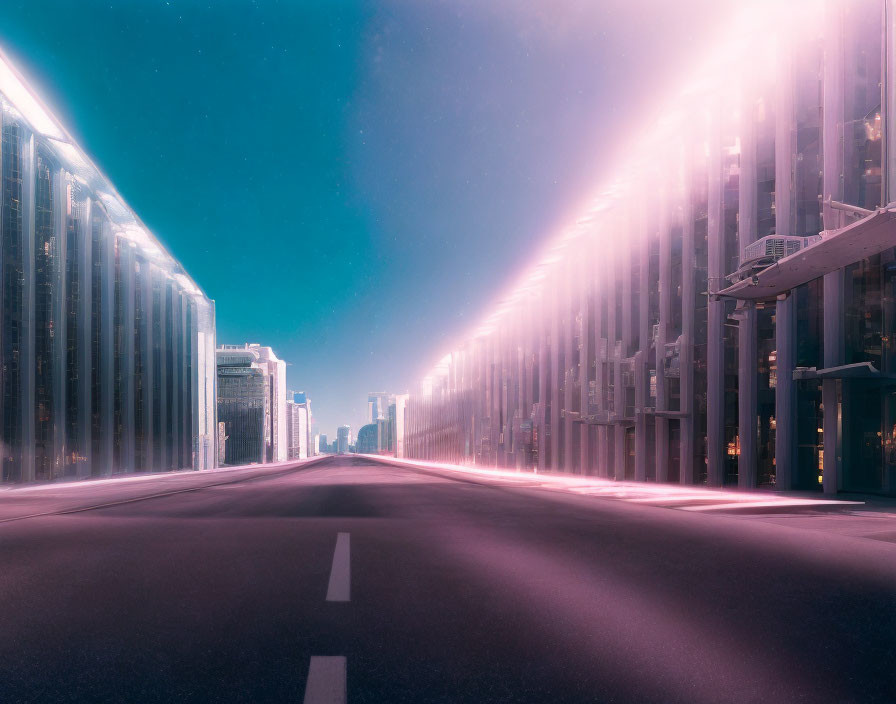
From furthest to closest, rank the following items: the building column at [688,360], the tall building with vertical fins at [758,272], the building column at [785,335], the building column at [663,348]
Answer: the building column at [663,348]
the building column at [688,360]
the building column at [785,335]
the tall building with vertical fins at [758,272]

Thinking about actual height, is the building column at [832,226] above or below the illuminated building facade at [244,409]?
above

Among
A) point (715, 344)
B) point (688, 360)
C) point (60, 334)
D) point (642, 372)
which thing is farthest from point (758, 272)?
point (60, 334)

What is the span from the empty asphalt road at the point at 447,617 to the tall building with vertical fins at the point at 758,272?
11.1 metres

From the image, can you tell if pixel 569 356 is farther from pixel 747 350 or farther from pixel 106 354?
pixel 106 354

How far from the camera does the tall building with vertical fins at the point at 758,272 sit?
61.0ft

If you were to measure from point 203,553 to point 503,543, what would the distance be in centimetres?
324

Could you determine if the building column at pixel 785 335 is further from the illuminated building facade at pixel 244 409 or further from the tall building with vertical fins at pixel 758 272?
the illuminated building facade at pixel 244 409

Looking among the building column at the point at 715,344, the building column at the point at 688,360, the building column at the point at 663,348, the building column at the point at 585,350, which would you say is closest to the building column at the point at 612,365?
the building column at the point at 585,350

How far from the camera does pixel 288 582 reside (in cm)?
508

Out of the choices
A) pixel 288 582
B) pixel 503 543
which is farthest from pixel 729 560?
pixel 288 582

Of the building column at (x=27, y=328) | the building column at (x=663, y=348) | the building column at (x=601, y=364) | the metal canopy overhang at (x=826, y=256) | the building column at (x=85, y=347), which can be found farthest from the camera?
the building column at (x=85, y=347)

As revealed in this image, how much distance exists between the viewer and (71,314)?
3753 centimetres

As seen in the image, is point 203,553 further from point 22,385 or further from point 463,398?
point 463,398

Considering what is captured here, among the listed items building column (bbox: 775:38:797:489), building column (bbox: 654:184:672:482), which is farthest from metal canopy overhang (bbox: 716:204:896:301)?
building column (bbox: 654:184:672:482)
